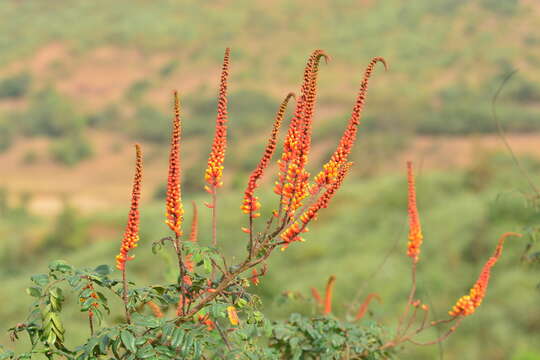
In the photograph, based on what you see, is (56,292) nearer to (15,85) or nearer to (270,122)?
(270,122)

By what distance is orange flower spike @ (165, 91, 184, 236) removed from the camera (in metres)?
2.22

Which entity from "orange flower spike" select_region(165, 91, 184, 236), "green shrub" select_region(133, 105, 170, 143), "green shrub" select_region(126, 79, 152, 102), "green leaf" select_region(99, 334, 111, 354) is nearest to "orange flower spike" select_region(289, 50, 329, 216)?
"orange flower spike" select_region(165, 91, 184, 236)

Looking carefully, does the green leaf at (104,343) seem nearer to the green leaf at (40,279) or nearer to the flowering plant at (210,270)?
the flowering plant at (210,270)

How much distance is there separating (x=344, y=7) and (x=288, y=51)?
400 inches

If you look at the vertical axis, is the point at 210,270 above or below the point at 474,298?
above

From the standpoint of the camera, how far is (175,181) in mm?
2238

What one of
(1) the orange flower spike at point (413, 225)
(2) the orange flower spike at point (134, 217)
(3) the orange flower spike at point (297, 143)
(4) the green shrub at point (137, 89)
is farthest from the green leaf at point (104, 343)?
(4) the green shrub at point (137, 89)

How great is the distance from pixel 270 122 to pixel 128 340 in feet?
218

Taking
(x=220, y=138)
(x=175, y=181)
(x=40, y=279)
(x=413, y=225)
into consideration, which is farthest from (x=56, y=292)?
(x=413, y=225)

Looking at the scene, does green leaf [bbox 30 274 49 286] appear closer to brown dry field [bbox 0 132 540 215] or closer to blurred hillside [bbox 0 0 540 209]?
brown dry field [bbox 0 132 540 215]

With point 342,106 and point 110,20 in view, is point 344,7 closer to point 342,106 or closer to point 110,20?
point 342,106

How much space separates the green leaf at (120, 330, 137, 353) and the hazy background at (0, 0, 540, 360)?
8.61m

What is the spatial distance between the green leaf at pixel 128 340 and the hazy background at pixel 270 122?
8.61 metres

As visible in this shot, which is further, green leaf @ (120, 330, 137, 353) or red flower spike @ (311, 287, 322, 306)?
red flower spike @ (311, 287, 322, 306)
